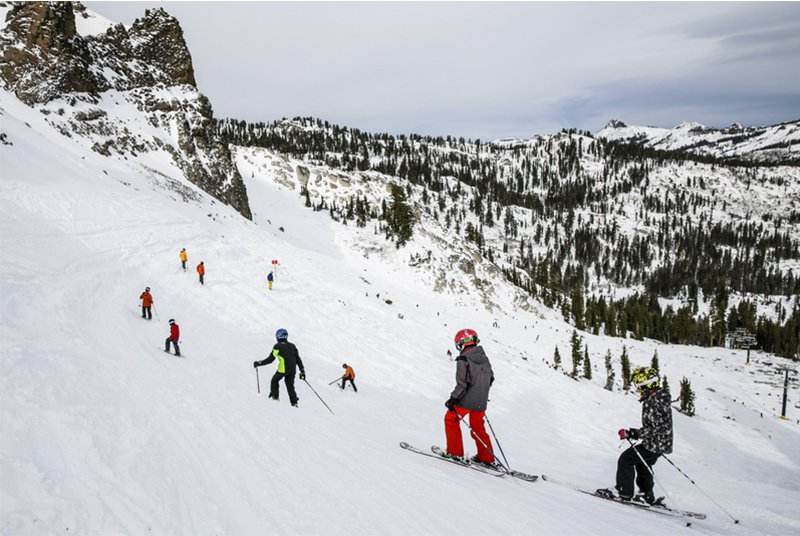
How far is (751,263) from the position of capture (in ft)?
607

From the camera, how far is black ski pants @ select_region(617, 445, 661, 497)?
779 centimetres

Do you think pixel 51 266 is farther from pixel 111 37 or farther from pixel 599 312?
pixel 599 312

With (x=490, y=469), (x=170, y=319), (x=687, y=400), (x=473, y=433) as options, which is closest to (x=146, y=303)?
(x=170, y=319)

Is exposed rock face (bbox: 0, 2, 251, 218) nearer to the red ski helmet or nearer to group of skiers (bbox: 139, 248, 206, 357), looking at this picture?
group of skiers (bbox: 139, 248, 206, 357)

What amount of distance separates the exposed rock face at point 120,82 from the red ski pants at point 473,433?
46107 mm

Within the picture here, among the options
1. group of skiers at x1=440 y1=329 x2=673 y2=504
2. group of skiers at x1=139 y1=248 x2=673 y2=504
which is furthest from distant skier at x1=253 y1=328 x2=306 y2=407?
group of skiers at x1=440 y1=329 x2=673 y2=504

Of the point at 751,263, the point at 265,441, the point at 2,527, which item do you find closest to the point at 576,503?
the point at 265,441

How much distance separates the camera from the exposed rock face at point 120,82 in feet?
136

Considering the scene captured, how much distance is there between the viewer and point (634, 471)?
26.4 ft

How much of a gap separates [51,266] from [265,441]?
1573 cm

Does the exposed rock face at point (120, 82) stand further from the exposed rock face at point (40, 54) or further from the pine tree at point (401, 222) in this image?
the pine tree at point (401, 222)

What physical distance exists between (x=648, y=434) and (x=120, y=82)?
62.7m

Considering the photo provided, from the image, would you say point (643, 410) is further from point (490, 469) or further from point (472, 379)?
point (472, 379)

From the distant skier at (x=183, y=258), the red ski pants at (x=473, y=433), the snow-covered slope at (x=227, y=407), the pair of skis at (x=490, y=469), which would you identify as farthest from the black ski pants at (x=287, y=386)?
the distant skier at (x=183, y=258)
